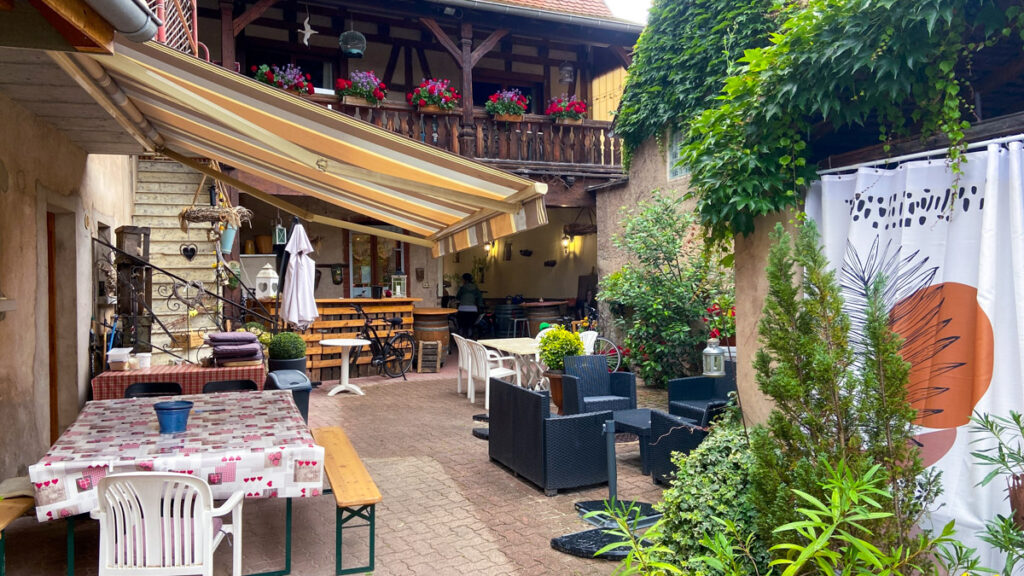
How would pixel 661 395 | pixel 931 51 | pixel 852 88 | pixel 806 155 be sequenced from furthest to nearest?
pixel 661 395
pixel 806 155
pixel 852 88
pixel 931 51

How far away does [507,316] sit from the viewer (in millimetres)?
15055

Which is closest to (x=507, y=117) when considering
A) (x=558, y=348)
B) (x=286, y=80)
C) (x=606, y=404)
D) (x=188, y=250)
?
(x=286, y=80)

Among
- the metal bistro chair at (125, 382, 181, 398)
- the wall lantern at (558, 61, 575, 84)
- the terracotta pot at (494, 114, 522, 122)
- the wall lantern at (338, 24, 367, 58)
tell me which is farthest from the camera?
the wall lantern at (558, 61, 575, 84)

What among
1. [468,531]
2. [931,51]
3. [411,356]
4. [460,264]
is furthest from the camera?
[460,264]

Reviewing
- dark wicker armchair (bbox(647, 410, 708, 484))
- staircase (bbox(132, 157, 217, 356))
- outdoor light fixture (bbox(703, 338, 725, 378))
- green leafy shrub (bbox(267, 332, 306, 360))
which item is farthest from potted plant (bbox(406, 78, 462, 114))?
dark wicker armchair (bbox(647, 410, 708, 484))

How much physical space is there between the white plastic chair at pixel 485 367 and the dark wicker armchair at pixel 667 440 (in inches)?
126

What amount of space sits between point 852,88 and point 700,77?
6.44 metres

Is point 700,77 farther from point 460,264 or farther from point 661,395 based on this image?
point 460,264

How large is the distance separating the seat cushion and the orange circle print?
3.55 metres

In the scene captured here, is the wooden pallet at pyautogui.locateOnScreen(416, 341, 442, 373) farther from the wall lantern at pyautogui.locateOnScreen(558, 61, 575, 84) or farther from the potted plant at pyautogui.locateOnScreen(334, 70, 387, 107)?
the wall lantern at pyautogui.locateOnScreen(558, 61, 575, 84)

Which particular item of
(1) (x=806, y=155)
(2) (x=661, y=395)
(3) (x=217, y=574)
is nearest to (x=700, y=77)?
(2) (x=661, y=395)

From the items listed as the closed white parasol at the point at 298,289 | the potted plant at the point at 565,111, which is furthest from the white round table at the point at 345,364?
the potted plant at the point at 565,111

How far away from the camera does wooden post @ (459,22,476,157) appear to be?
1091 centimetres

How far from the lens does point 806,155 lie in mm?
3418
